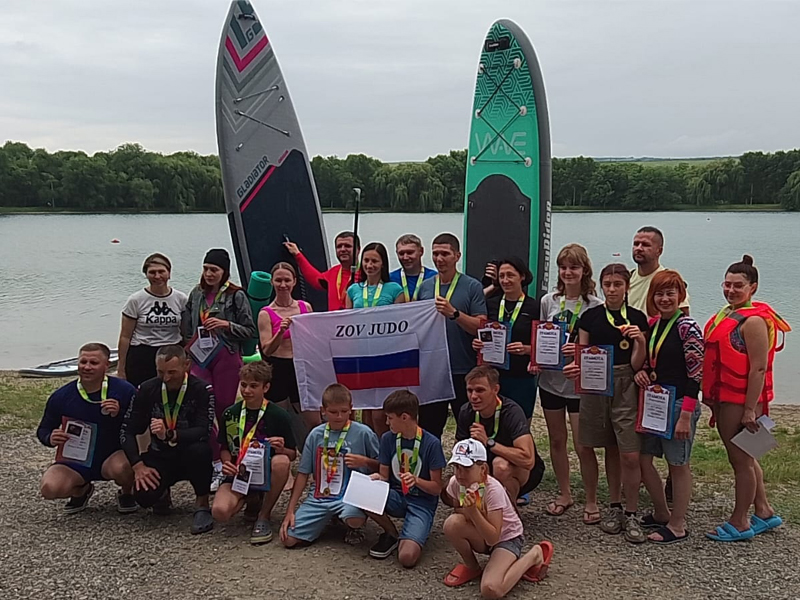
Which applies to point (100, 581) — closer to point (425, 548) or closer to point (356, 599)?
point (356, 599)

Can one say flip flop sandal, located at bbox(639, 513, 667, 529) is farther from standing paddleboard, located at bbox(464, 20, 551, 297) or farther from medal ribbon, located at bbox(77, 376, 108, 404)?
standing paddleboard, located at bbox(464, 20, 551, 297)

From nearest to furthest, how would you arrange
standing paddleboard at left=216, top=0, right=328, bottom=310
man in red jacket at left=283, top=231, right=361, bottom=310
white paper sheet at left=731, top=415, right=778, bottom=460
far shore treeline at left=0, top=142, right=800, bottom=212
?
white paper sheet at left=731, top=415, right=778, bottom=460 < man in red jacket at left=283, top=231, right=361, bottom=310 < standing paddleboard at left=216, top=0, right=328, bottom=310 < far shore treeline at left=0, top=142, right=800, bottom=212

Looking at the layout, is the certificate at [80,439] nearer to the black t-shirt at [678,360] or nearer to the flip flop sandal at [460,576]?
the flip flop sandal at [460,576]

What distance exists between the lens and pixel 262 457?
4.48 m

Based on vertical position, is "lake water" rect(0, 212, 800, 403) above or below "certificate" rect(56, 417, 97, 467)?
below

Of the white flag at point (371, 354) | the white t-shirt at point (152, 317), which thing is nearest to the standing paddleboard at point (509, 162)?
the white flag at point (371, 354)

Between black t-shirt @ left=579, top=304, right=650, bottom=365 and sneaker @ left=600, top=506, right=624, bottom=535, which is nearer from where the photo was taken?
black t-shirt @ left=579, top=304, right=650, bottom=365

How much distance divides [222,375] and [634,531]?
2638 millimetres

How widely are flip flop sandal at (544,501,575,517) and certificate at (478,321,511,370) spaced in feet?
2.84

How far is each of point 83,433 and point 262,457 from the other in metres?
1.08

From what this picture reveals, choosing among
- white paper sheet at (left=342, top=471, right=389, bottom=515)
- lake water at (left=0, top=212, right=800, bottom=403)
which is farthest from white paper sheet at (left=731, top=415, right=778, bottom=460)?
lake water at (left=0, top=212, right=800, bottom=403)

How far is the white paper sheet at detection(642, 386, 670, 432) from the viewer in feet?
13.7

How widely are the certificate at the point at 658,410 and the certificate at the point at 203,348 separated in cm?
259

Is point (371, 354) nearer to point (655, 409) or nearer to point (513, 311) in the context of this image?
point (513, 311)
